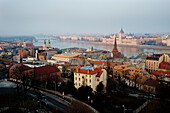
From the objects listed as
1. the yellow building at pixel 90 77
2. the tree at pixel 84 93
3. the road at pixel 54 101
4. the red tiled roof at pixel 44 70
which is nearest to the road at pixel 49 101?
the road at pixel 54 101

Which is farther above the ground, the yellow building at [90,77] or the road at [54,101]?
the yellow building at [90,77]

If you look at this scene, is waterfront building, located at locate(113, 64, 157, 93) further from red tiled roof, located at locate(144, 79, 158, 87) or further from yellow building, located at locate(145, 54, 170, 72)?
yellow building, located at locate(145, 54, 170, 72)

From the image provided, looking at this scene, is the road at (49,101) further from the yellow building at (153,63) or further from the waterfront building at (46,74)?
the yellow building at (153,63)

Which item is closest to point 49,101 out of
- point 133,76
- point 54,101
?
point 54,101

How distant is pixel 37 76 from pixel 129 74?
463 cm

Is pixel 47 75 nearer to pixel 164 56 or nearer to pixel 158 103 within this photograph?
pixel 158 103

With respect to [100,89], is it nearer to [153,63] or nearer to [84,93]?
[84,93]

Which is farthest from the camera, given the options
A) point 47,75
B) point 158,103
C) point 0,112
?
point 47,75

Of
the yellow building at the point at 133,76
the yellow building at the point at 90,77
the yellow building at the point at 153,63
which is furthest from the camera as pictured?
the yellow building at the point at 153,63

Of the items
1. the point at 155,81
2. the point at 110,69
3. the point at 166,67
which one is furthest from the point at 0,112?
the point at 166,67

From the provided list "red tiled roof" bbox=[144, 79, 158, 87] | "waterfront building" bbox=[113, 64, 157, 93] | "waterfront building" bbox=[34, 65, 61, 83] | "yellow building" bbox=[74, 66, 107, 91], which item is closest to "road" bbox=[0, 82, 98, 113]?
"yellow building" bbox=[74, 66, 107, 91]

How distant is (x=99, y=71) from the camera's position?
7234 millimetres

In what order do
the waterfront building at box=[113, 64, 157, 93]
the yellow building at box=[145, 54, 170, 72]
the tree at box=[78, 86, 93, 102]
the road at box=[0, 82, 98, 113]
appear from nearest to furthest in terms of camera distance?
1. the road at box=[0, 82, 98, 113]
2. the tree at box=[78, 86, 93, 102]
3. the waterfront building at box=[113, 64, 157, 93]
4. the yellow building at box=[145, 54, 170, 72]

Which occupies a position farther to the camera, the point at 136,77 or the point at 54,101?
the point at 136,77
